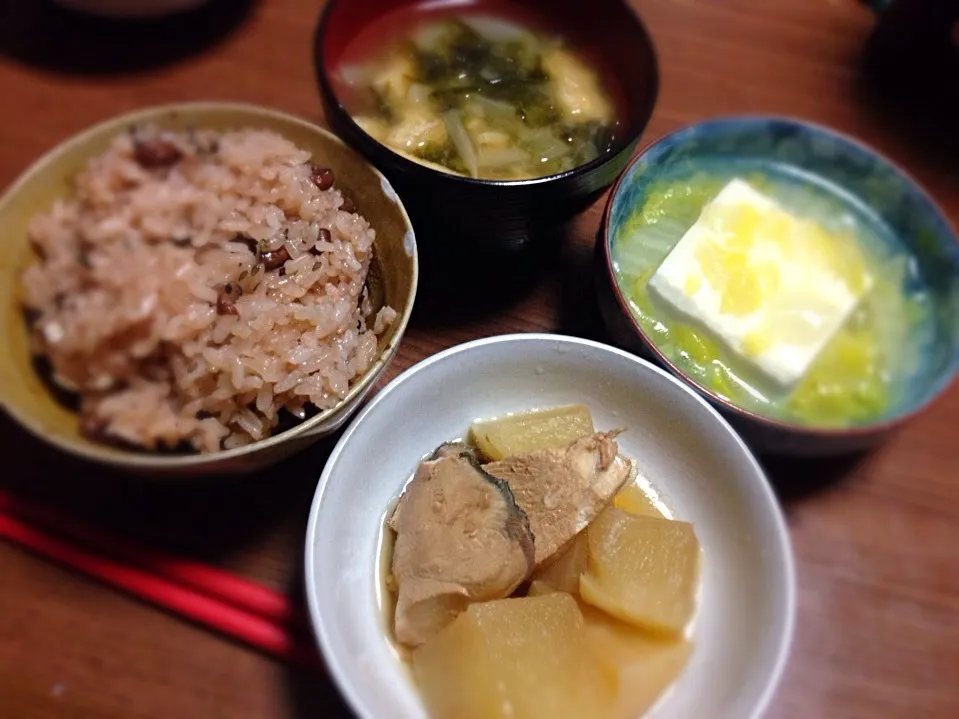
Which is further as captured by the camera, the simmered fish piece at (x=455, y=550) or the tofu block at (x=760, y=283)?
the tofu block at (x=760, y=283)

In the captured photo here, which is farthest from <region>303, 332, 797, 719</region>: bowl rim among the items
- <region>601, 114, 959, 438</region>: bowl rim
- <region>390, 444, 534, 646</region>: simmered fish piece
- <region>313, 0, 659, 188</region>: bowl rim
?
<region>313, 0, 659, 188</region>: bowl rim

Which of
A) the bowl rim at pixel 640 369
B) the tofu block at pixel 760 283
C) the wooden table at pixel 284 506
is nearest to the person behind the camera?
the bowl rim at pixel 640 369

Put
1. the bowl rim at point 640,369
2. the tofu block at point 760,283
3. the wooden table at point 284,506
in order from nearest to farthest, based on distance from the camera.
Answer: the bowl rim at point 640,369 < the wooden table at point 284,506 < the tofu block at point 760,283

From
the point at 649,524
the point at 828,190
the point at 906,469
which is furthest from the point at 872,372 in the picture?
the point at 649,524

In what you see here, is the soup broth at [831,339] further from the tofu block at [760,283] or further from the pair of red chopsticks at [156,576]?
the pair of red chopsticks at [156,576]

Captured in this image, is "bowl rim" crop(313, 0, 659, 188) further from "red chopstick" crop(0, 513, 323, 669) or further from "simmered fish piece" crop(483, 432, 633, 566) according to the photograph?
"red chopstick" crop(0, 513, 323, 669)

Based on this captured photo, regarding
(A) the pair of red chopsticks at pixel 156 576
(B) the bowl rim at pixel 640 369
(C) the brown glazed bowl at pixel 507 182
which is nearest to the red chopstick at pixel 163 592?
(A) the pair of red chopsticks at pixel 156 576

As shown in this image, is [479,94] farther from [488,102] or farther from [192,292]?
[192,292]
